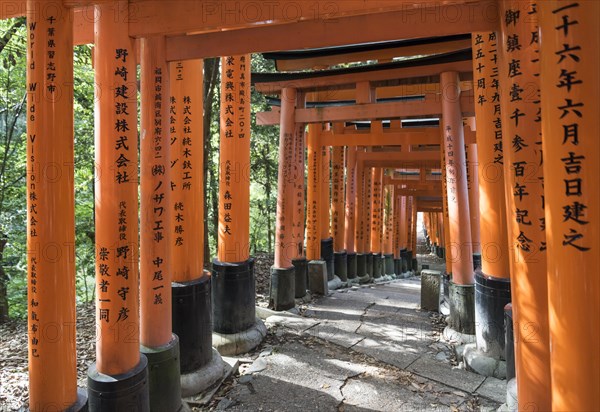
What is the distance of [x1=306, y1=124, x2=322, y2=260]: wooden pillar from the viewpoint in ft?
31.3

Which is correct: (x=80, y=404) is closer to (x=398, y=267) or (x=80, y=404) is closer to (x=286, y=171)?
(x=286, y=171)

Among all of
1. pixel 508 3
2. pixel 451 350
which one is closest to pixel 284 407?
pixel 451 350

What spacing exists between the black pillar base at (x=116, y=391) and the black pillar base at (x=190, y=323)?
1125mm

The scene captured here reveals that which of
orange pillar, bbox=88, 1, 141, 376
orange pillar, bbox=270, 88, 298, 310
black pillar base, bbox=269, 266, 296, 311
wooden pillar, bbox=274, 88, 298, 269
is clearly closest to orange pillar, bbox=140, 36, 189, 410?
orange pillar, bbox=88, 1, 141, 376

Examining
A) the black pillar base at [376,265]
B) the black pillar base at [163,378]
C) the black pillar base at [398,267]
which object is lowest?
the black pillar base at [398,267]

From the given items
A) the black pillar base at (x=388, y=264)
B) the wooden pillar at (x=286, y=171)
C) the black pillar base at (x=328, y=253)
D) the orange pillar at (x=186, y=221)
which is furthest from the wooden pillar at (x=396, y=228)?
the orange pillar at (x=186, y=221)

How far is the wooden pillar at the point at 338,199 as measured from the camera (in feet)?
36.9

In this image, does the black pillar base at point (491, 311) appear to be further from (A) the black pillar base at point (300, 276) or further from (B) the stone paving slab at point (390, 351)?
(A) the black pillar base at point (300, 276)

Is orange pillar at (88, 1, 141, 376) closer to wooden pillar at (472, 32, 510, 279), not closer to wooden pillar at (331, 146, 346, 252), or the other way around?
wooden pillar at (472, 32, 510, 279)

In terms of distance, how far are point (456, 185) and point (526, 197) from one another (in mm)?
3360

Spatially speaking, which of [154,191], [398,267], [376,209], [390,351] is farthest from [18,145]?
[398,267]

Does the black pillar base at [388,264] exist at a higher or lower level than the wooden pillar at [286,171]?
lower

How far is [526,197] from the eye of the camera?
8.26 ft

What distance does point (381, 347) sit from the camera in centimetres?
512
